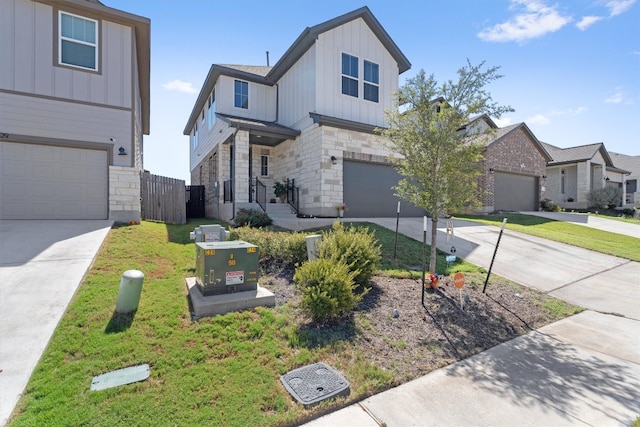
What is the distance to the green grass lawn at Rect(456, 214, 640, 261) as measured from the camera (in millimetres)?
9305

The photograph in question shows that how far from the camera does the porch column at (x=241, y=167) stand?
39.7 ft

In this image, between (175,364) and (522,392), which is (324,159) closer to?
(175,364)

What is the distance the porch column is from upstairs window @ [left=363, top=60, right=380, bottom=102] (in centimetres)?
569

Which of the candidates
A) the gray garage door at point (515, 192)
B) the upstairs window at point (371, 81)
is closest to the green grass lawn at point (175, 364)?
the upstairs window at point (371, 81)

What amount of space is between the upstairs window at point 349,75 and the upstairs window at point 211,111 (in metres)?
6.71

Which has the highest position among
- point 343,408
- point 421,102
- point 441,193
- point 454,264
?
point 421,102

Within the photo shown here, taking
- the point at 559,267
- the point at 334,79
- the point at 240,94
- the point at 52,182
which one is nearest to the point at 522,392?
the point at 559,267

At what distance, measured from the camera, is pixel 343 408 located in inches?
111

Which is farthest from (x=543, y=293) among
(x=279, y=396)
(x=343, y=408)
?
(x=279, y=396)

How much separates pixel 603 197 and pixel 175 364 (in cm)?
3024

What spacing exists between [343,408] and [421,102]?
523 cm

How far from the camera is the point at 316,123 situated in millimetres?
11922

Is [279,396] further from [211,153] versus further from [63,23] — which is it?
[211,153]

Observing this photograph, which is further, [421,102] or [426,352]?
[421,102]
